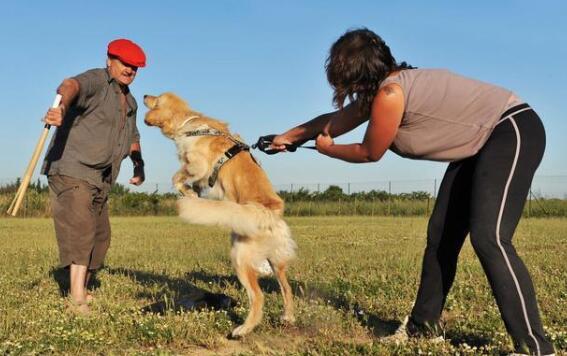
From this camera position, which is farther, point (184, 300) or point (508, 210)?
point (184, 300)

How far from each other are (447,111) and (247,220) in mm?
1828

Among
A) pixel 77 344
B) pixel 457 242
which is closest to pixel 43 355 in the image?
pixel 77 344

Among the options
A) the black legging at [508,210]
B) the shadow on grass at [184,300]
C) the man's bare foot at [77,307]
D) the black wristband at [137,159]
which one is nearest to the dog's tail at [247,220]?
the shadow on grass at [184,300]

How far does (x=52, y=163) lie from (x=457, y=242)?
397 cm

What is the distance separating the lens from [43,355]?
4.16m

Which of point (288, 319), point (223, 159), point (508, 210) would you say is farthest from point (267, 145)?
point (508, 210)

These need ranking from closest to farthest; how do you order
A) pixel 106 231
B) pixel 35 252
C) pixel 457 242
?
pixel 457 242 → pixel 106 231 → pixel 35 252

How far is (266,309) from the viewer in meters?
5.62

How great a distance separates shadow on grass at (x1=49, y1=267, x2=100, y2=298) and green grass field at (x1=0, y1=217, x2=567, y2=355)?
4 cm

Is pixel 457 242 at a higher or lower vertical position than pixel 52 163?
lower

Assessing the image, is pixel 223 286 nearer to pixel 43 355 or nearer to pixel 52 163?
A: pixel 52 163

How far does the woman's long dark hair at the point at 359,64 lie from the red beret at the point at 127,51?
2.82 m

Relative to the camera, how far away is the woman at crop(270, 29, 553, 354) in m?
3.77

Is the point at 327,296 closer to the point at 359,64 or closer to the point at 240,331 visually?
the point at 240,331
